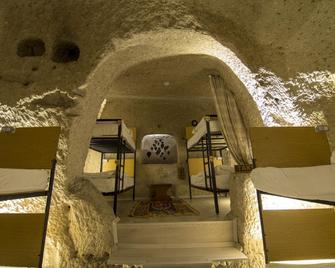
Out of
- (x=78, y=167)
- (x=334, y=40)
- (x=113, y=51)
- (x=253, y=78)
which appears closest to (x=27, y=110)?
(x=78, y=167)

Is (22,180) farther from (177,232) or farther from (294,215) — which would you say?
(294,215)

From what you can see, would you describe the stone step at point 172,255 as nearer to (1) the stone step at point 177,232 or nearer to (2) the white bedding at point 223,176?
(1) the stone step at point 177,232

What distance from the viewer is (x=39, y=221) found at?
65.5 inches

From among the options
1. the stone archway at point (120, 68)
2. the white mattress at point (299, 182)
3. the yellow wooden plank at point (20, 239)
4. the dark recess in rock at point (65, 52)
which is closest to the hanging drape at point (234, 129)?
the stone archway at point (120, 68)

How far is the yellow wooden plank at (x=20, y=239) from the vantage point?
1570 mm

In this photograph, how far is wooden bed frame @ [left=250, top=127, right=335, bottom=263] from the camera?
152 centimetres

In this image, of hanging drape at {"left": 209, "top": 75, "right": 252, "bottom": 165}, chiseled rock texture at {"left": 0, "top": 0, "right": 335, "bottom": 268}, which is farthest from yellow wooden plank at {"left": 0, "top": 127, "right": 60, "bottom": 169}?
hanging drape at {"left": 209, "top": 75, "right": 252, "bottom": 165}

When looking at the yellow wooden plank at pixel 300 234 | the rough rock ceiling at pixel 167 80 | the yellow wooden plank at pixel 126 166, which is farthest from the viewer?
the yellow wooden plank at pixel 126 166

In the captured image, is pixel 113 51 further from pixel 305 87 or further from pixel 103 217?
pixel 305 87

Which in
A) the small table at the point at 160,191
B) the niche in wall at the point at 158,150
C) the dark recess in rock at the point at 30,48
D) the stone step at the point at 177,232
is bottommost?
the stone step at the point at 177,232

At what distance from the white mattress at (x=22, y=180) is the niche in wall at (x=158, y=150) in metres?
5.48

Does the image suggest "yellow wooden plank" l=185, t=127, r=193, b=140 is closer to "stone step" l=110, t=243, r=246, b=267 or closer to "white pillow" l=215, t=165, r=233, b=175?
"white pillow" l=215, t=165, r=233, b=175

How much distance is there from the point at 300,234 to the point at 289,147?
718 mm

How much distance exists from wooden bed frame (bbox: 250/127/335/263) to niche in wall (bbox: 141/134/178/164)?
5367mm
